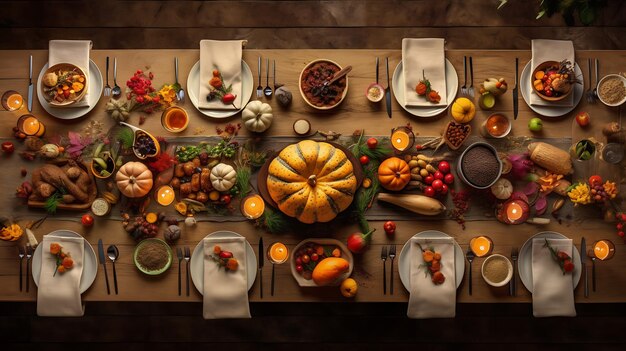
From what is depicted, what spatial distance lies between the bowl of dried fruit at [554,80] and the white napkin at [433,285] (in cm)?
115

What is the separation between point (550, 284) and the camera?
3.01 metres

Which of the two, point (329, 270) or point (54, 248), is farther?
point (54, 248)

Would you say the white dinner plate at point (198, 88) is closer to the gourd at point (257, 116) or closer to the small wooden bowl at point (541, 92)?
the gourd at point (257, 116)

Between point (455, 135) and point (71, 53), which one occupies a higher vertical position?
point (71, 53)

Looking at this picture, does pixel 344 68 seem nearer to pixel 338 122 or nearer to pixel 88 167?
pixel 338 122

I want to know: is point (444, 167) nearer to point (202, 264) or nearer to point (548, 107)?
point (548, 107)

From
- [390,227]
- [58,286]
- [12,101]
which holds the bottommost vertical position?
[58,286]

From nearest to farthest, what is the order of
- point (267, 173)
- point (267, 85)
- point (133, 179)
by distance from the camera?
point (133, 179), point (267, 173), point (267, 85)

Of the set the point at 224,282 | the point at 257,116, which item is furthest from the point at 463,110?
the point at 224,282

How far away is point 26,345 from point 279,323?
2236 millimetres

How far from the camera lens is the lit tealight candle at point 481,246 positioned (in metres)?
3.01

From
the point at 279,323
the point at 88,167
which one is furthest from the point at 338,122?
the point at 279,323

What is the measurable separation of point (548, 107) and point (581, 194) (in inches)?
23.6

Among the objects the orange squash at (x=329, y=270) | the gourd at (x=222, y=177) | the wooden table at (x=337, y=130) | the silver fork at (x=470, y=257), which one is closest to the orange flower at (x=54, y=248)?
the wooden table at (x=337, y=130)
